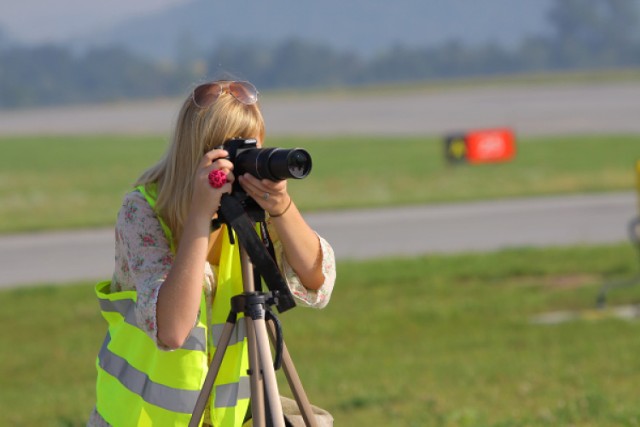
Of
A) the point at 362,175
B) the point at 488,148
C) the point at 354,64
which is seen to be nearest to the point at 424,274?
the point at 362,175

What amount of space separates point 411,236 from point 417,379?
8892 millimetres

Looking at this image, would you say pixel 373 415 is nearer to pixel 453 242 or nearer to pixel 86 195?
pixel 453 242

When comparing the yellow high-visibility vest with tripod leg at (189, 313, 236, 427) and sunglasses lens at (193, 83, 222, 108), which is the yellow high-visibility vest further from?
sunglasses lens at (193, 83, 222, 108)

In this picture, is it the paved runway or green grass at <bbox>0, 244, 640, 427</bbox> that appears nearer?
green grass at <bbox>0, 244, 640, 427</bbox>

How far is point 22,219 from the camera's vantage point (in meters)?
21.8

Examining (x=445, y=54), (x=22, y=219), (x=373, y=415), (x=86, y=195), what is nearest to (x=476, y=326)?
(x=373, y=415)

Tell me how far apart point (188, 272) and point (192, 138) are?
36cm

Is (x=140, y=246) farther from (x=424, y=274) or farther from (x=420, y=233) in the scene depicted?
(x=420, y=233)

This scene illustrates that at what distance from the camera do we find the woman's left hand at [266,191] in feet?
9.45

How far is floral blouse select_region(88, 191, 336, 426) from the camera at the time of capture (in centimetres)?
297

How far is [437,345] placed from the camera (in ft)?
29.6

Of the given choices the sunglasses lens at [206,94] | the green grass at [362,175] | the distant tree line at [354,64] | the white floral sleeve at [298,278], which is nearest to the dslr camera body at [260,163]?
the sunglasses lens at [206,94]

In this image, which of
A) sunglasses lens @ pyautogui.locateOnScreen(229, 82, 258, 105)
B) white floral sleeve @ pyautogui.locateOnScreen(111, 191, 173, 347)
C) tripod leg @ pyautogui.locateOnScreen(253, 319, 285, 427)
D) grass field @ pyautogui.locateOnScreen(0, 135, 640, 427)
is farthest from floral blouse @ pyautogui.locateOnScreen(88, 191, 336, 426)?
grass field @ pyautogui.locateOnScreen(0, 135, 640, 427)

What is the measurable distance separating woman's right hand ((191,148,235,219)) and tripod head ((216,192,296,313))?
0.07 feet
